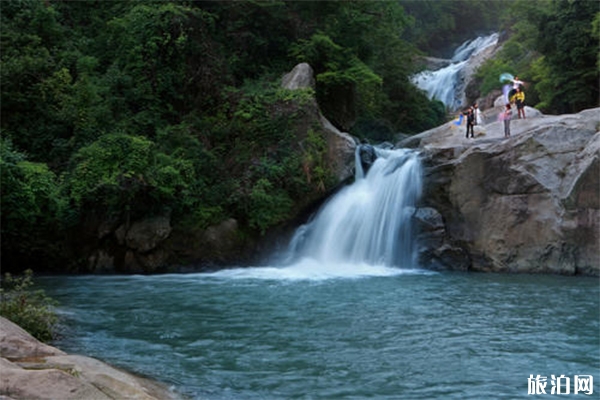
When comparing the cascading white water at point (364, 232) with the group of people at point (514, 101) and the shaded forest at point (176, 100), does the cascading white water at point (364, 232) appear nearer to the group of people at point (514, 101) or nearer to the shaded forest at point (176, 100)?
the shaded forest at point (176, 100)

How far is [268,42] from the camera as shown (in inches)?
906

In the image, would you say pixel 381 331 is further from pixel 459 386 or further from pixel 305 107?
pixel 305 107

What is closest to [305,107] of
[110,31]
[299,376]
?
[110,31]

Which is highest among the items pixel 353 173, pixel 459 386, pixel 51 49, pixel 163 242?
pixel 51 49

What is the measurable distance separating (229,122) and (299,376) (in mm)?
13363

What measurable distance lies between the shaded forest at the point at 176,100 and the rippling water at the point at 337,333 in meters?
2.56


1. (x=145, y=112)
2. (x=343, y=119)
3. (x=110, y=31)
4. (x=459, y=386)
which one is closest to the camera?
(x=459, y=386)

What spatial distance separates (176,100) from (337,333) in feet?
42.8

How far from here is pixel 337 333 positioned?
9453 millimetres

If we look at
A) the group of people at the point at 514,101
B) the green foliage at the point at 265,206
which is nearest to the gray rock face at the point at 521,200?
the group of people at the point at 514,101

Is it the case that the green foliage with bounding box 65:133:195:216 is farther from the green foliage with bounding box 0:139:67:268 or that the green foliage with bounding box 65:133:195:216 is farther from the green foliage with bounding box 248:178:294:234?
the green foliage with bounding box 248:178:294:234

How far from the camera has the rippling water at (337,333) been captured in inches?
280

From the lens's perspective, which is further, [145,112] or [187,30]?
[187,30]

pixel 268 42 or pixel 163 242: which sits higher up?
pixel 268 42
